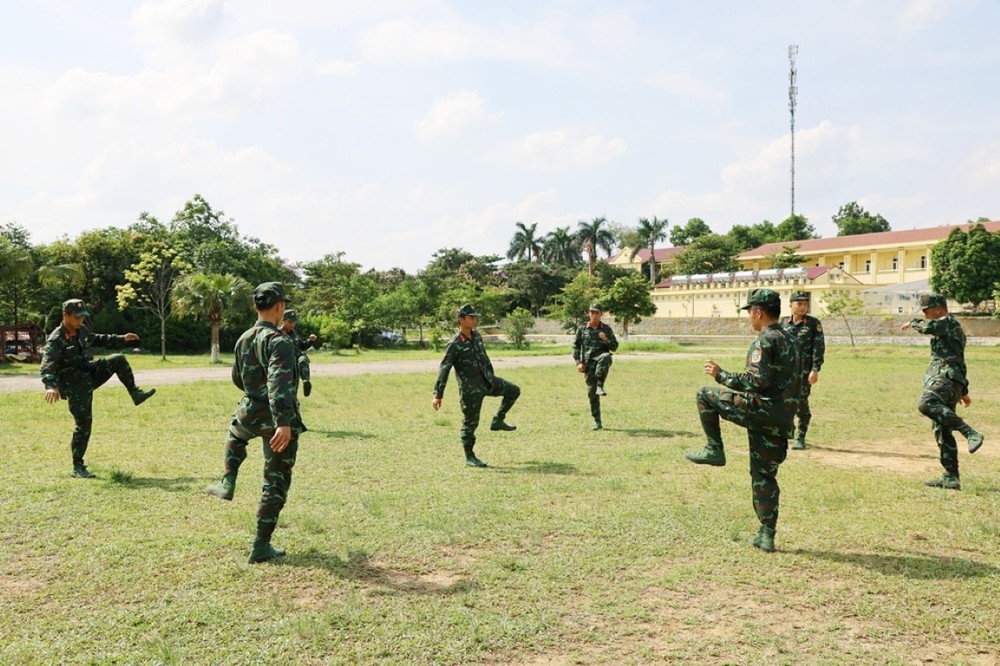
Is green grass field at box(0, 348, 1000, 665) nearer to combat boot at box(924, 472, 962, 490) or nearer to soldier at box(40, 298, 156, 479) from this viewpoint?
combat boot at box(924, 472, 962, 490)

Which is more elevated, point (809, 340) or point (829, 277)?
point (829, 277)

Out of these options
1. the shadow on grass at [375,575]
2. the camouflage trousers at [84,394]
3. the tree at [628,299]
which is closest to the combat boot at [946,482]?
the shadow on grass at [375,575]

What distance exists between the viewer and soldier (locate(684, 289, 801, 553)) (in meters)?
6.05

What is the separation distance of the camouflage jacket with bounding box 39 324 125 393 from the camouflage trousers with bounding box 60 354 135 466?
3 cm

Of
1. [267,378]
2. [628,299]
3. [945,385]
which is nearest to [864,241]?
[628,299]

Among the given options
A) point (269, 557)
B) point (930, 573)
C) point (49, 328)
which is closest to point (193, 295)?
point (49, 328)

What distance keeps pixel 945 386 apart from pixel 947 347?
1.74ft

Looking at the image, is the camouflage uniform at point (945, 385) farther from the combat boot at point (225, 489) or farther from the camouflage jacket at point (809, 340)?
the combat boot at point (225, 489)

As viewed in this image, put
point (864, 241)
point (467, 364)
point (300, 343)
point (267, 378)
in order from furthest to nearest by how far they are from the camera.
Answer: point (864, 241), point (300, 343), point (467, 364), point (267, 378)

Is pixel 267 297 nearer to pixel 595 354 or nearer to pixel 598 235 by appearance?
pixel 595 354

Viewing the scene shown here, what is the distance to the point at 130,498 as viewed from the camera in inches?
314

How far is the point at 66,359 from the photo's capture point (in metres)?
8.96

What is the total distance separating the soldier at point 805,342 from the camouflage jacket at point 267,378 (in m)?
8.16

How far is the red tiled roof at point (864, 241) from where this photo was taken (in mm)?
78812
